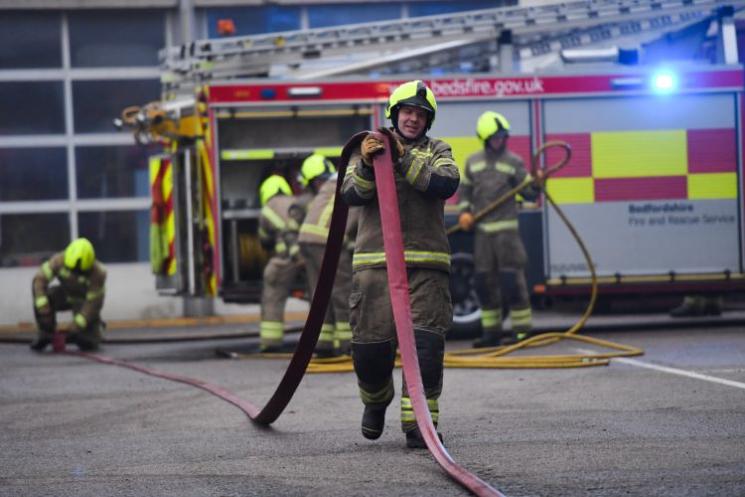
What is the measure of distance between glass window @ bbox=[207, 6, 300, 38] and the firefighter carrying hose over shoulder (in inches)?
285

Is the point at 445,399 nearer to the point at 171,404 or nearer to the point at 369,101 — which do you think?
the point at 171,404

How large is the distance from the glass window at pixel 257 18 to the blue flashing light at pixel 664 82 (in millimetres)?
6429

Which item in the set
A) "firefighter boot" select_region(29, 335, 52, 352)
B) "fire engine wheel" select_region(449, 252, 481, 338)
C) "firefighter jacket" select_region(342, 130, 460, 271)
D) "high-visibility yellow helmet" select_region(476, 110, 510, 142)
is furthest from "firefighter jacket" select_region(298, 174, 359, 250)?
"firefighter jacket" select_region(342, 130, 460, 271)

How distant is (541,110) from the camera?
45.1 feet

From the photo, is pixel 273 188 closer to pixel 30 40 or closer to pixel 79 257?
pixel 79 257

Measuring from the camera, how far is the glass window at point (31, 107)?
1864cm

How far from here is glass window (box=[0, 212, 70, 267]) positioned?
18594mm

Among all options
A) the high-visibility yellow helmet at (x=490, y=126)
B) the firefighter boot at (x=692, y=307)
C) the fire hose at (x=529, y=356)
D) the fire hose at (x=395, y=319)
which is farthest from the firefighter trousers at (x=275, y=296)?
the firefighter boot at (x=692, y=307)

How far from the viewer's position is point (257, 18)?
62.5ft

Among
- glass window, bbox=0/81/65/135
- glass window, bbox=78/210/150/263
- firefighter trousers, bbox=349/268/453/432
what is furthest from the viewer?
glass window, bbox=78/210/150/263

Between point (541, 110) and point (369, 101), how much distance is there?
1574 mm

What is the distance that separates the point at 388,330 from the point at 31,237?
41.7ft

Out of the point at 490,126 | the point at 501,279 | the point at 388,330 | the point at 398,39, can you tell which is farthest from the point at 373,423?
the point at 398,39

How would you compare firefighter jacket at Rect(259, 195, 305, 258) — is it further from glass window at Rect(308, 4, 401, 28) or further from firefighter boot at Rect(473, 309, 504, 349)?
glass window at Rect(308, 4, 401, 28)
